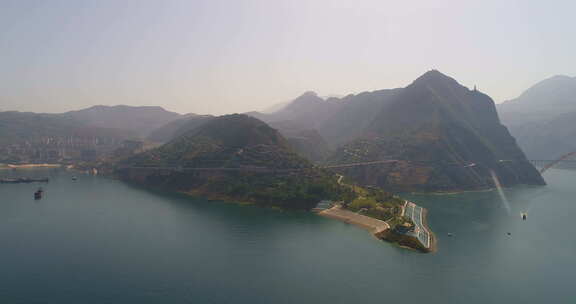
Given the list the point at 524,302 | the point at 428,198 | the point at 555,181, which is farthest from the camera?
the point at 555,181

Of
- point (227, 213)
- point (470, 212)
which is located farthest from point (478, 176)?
point (227, 213)

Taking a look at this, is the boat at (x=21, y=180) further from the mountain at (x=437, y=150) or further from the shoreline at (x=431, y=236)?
the shoreline at (x=431, y=236)

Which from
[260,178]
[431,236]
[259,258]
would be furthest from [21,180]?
[431,236]

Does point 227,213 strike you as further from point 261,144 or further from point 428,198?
point 428,198

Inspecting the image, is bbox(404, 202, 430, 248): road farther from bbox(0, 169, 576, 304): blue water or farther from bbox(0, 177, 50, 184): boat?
bbox(0, 177, 50, 184): boat

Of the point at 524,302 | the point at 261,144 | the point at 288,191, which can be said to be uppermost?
the point at 261,144

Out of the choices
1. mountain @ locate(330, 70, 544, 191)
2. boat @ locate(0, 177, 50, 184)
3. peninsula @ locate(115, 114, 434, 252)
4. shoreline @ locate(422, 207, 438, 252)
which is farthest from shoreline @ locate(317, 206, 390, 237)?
boat @ locate(0, 177, 50, 184)

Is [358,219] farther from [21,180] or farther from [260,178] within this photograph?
[21,180]
